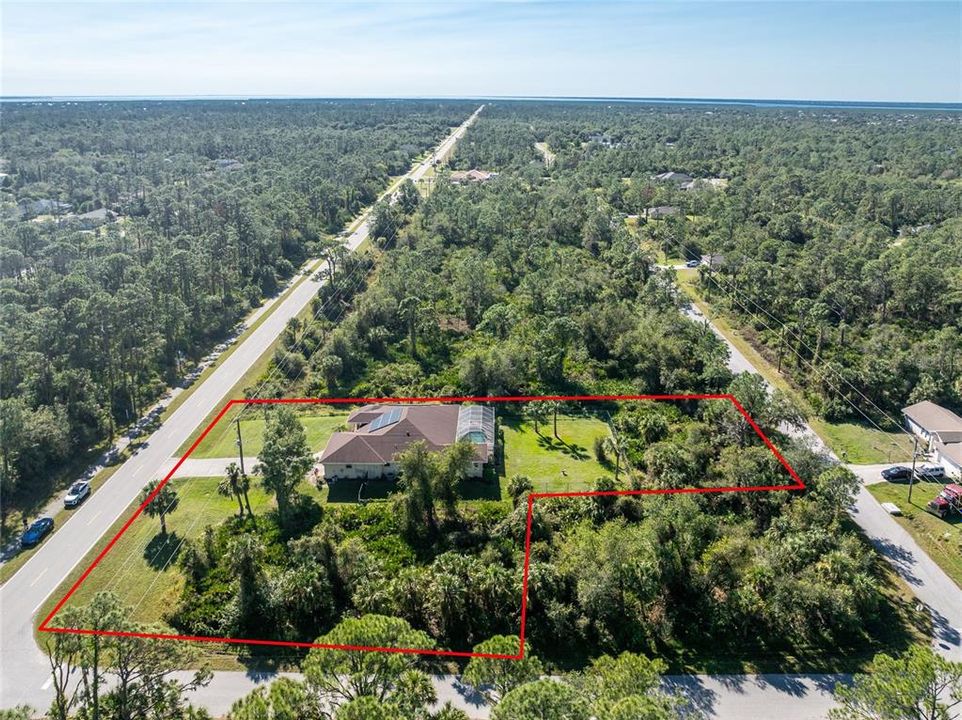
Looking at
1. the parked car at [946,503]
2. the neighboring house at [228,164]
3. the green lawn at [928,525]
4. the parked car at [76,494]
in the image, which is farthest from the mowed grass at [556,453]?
the neighboring house at [228,164]

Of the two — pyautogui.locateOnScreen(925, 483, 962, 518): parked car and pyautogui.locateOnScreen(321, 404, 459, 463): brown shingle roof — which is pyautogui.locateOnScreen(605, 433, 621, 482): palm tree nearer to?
pyautogui.locateOnScreen(321, 404, 459, 463): brown shingle roof

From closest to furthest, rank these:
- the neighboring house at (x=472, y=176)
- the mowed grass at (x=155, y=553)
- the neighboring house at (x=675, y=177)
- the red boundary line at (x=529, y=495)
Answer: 1. the red boundary line at (x=529, y=495)
2. the mowed grass at (x=155, y=553)
3. the neighboring house at (x=675, y=177)
4. the neighboring house at (x=472, y=176)

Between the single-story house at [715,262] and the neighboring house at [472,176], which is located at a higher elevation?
the neighboring house at [472,176]

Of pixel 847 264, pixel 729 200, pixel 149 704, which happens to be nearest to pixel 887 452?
pixel 847 264

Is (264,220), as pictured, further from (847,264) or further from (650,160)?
(650,160)

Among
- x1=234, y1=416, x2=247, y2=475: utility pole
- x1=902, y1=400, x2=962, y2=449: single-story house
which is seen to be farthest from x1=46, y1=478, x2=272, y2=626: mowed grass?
x1=902, y1=400, x2=962, y2=449: single-story house

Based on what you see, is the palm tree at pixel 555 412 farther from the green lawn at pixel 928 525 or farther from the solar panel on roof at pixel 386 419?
the green lawn at pixel 928 525
